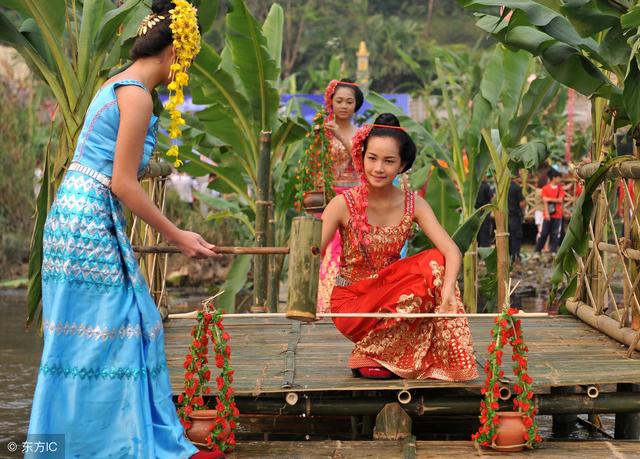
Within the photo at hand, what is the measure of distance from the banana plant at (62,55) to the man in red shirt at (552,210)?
10.9m

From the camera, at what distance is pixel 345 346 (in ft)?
20.8

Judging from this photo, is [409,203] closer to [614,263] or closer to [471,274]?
[614,263]

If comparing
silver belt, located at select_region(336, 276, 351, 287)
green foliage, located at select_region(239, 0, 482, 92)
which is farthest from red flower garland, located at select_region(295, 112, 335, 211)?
green foliage, located at select_region(239, 0, 482, 92)

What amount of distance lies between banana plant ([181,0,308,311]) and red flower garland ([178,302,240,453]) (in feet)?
12.1

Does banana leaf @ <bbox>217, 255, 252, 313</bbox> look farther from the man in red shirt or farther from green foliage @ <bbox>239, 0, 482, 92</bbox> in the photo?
green foliage @ <bbox>239, 0, 482, 92</bbox>

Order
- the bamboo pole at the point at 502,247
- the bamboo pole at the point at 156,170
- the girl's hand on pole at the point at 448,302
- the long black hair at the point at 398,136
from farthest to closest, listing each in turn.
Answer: the bamboo pole at the point at 502,247 → the bamboo pole at the point at 156,170 → the long black hair at the point at 398,136 → the girl's hand on pole at the point at 448,302

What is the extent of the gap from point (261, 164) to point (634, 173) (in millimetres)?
3708

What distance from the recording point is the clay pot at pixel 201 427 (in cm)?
457

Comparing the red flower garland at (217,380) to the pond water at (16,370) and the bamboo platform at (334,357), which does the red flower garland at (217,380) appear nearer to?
the bamboo platform at (334,357)

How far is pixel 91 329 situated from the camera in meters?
3.87

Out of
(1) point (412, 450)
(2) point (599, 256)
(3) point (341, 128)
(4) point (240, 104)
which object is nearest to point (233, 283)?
(4) point (240, 104)

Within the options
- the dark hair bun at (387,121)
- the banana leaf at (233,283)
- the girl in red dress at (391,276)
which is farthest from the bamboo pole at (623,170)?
the banana leaf at (233,283)

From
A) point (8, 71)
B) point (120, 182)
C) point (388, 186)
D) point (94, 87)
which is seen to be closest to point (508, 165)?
point (388, 186)

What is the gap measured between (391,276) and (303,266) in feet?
3.18
